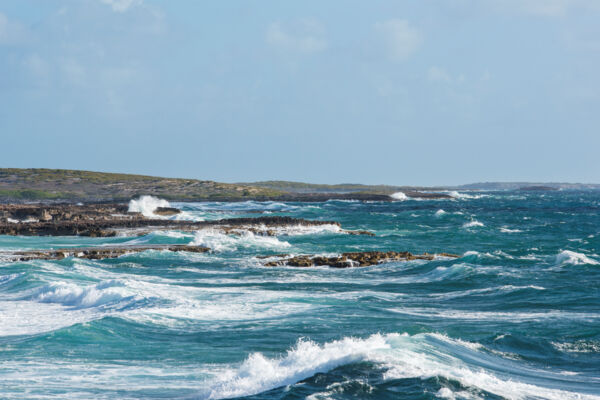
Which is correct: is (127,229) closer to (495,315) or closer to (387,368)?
(495,315)

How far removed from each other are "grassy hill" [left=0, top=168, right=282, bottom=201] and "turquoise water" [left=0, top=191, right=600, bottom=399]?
7120 cm

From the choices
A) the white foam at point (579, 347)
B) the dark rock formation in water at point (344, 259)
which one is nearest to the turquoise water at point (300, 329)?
the white foam at point (579, 347)

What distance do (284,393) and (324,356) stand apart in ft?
5.17

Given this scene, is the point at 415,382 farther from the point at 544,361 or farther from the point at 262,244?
the point at 262,244

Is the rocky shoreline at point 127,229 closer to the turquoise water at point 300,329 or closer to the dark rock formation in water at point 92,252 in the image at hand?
the dark rock formation in water at point 92,252

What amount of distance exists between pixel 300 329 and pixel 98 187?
325 feet

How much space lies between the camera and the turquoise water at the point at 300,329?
11484 mm

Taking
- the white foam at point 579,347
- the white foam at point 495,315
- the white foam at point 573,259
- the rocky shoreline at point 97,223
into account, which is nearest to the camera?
the white foam at point 579,347

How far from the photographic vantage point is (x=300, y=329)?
52.3 ft

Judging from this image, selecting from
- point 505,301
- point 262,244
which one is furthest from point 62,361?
point 262,244

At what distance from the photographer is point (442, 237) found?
44062 mm

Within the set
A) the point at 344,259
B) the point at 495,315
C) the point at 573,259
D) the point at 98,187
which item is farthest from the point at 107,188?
the point at 495,315

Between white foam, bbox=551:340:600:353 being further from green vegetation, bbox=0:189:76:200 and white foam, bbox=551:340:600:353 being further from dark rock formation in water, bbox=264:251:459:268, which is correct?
green vegetation, bbox=0:189:76:200

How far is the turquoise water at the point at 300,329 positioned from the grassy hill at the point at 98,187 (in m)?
71.2
